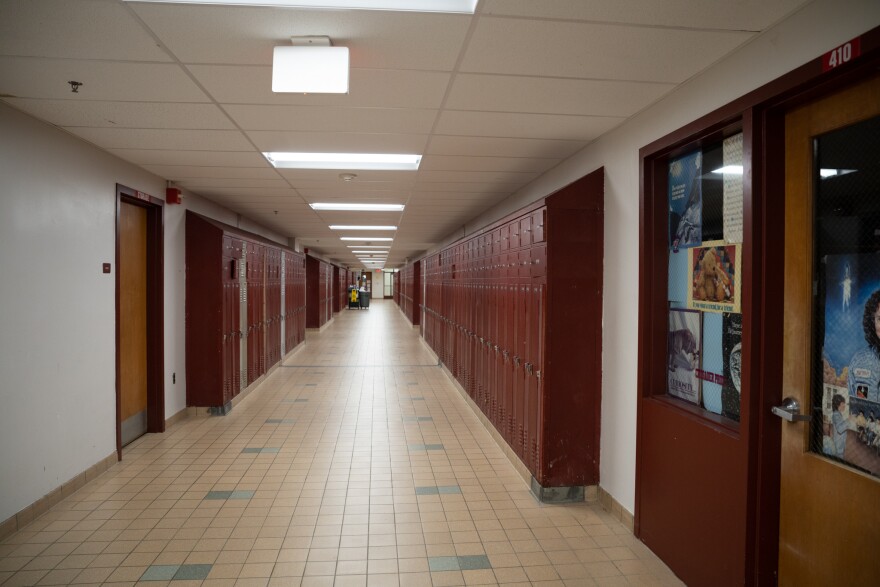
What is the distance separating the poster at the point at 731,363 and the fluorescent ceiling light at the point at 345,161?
2552 mm

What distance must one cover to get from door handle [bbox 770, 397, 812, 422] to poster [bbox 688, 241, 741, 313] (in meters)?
0.40

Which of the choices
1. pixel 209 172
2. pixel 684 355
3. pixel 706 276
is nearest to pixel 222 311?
pixel 209 172

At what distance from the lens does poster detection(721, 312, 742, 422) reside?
7.09 feet

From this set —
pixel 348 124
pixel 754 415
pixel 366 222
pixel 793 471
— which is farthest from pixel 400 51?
pixel 366 222

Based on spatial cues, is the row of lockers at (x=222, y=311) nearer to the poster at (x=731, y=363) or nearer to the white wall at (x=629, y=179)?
the white wall at (x=629, y=179)

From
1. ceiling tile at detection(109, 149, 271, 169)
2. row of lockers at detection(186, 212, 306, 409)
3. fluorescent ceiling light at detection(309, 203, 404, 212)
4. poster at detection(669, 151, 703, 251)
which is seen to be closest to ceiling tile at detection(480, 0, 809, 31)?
poster at detection(669, 151, 703, 251)

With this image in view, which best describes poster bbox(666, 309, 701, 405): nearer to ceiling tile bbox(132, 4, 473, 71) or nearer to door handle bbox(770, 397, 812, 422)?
door handle bbox(770, 397, 812, 422)

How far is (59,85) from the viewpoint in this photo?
2424mm

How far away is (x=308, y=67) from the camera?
1.99 metres

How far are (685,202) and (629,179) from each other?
470mm

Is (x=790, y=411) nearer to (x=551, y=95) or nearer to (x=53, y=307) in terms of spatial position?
(x=551, y=95)

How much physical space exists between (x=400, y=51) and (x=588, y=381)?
7.38ft

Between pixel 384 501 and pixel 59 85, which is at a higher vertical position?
pixel 59 85

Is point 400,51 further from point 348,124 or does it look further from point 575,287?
point 575,287
